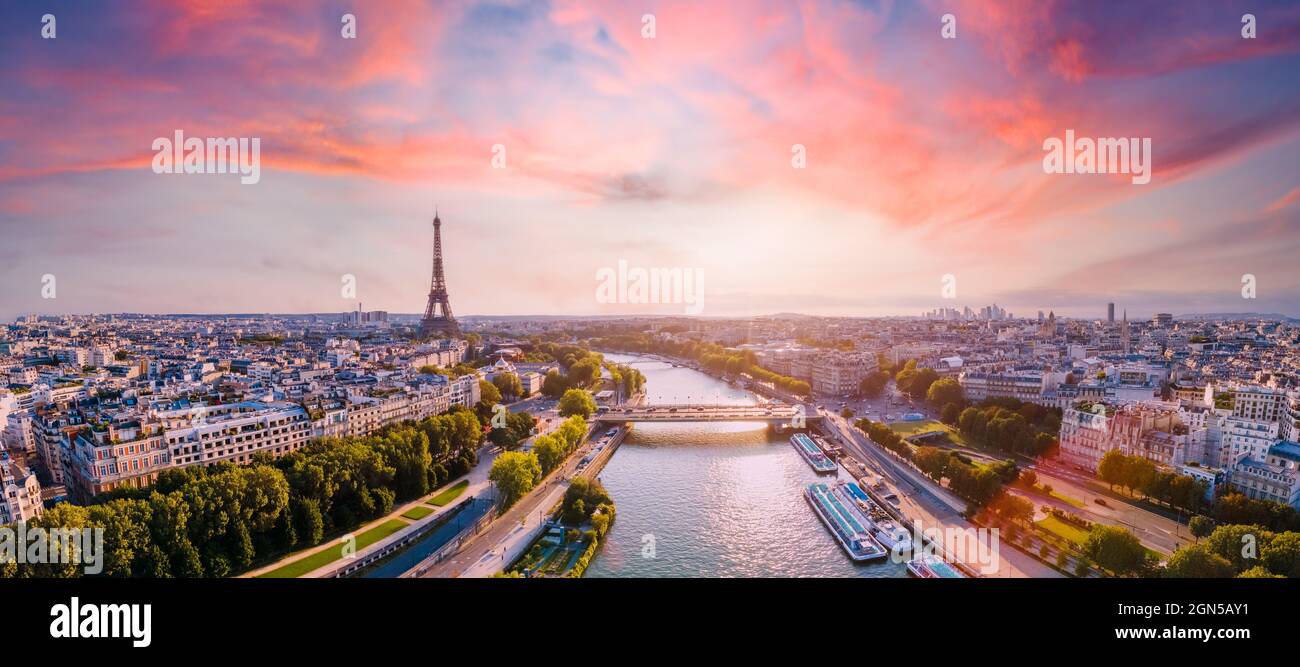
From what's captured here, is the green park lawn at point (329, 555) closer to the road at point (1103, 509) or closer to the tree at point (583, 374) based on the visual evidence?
the road at point (1103, 509)

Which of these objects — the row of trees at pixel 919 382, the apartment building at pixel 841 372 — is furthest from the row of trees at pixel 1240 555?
the apartment building at pixel 841 372

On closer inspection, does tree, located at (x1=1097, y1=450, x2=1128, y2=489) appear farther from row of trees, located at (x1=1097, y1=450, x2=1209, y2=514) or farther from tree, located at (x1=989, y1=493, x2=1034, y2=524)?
tree, located at (x1=989, y1=493, x2=1034, y2=524)

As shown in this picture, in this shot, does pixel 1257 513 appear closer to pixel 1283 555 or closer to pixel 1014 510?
pixel 1283 555

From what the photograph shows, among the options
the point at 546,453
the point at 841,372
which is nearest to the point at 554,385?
the point at 546,453

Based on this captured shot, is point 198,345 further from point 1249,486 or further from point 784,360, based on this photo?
point 1249,486

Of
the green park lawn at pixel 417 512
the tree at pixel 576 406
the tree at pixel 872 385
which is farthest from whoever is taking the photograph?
the tree at pixel 872 385

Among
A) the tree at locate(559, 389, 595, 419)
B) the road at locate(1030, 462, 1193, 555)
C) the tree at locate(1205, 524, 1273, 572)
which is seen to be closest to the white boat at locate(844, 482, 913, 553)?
the road at locate(1030, 462, 1193, 555)
